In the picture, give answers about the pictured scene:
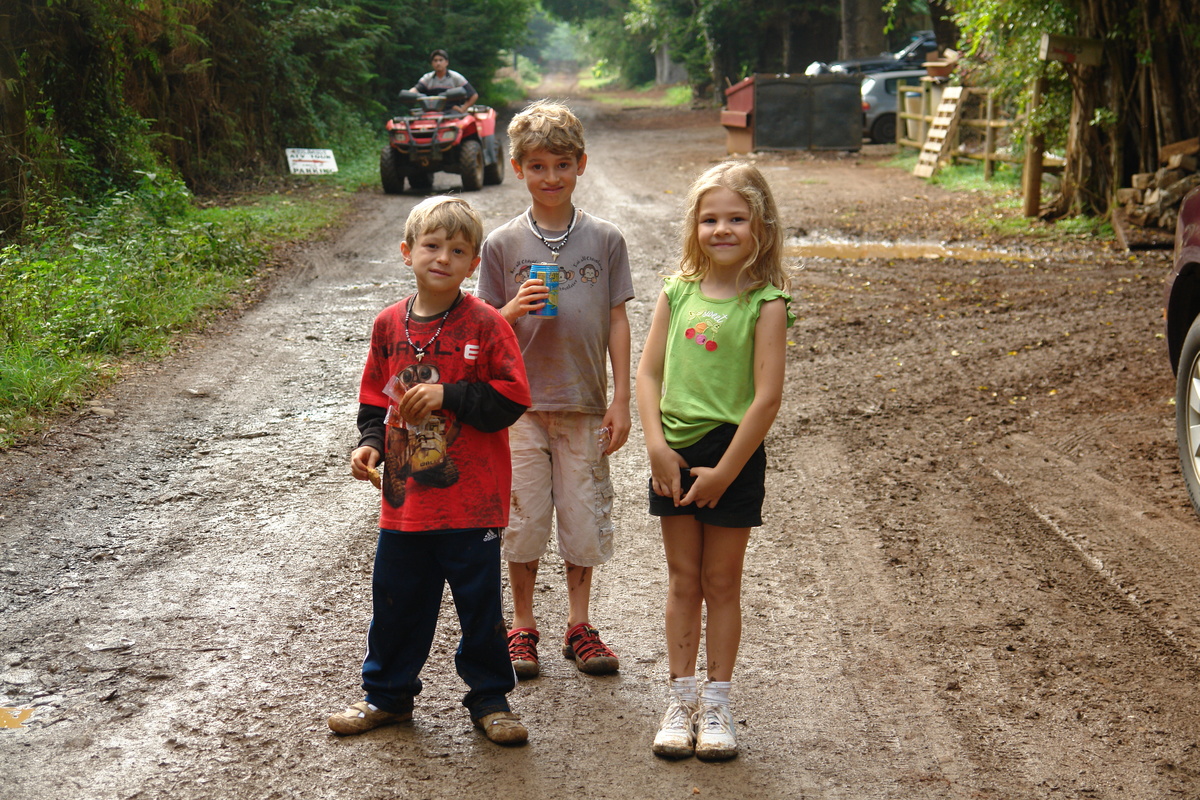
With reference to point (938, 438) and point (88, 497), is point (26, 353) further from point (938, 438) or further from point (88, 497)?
point (938, 438)

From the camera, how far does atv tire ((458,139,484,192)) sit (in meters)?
15.7

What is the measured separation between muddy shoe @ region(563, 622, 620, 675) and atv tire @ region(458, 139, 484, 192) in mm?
12898

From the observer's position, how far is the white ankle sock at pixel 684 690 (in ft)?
9.97

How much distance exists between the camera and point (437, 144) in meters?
15.5

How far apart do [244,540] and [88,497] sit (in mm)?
1018

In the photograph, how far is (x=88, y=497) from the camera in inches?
199

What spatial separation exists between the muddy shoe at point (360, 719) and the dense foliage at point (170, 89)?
7.98 m

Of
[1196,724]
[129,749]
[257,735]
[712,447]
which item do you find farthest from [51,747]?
[1196,724]

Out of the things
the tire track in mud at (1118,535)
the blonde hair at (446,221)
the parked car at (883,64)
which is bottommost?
the tire track in mud at (1118,535)

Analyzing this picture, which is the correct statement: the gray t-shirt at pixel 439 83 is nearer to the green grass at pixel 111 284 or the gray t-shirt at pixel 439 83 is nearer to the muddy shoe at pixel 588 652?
the green grass at pixel 111 284

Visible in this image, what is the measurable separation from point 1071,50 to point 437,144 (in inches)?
327

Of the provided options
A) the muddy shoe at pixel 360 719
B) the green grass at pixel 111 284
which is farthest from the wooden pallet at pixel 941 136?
the muddy shoe at pixel 360 719

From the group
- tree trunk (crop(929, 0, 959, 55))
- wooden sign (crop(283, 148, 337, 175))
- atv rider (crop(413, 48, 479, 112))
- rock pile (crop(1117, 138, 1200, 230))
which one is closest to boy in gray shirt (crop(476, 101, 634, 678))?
rock pile (crop(1117, 138, 1200, 230))

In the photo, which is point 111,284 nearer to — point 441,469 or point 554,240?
point 554,240
